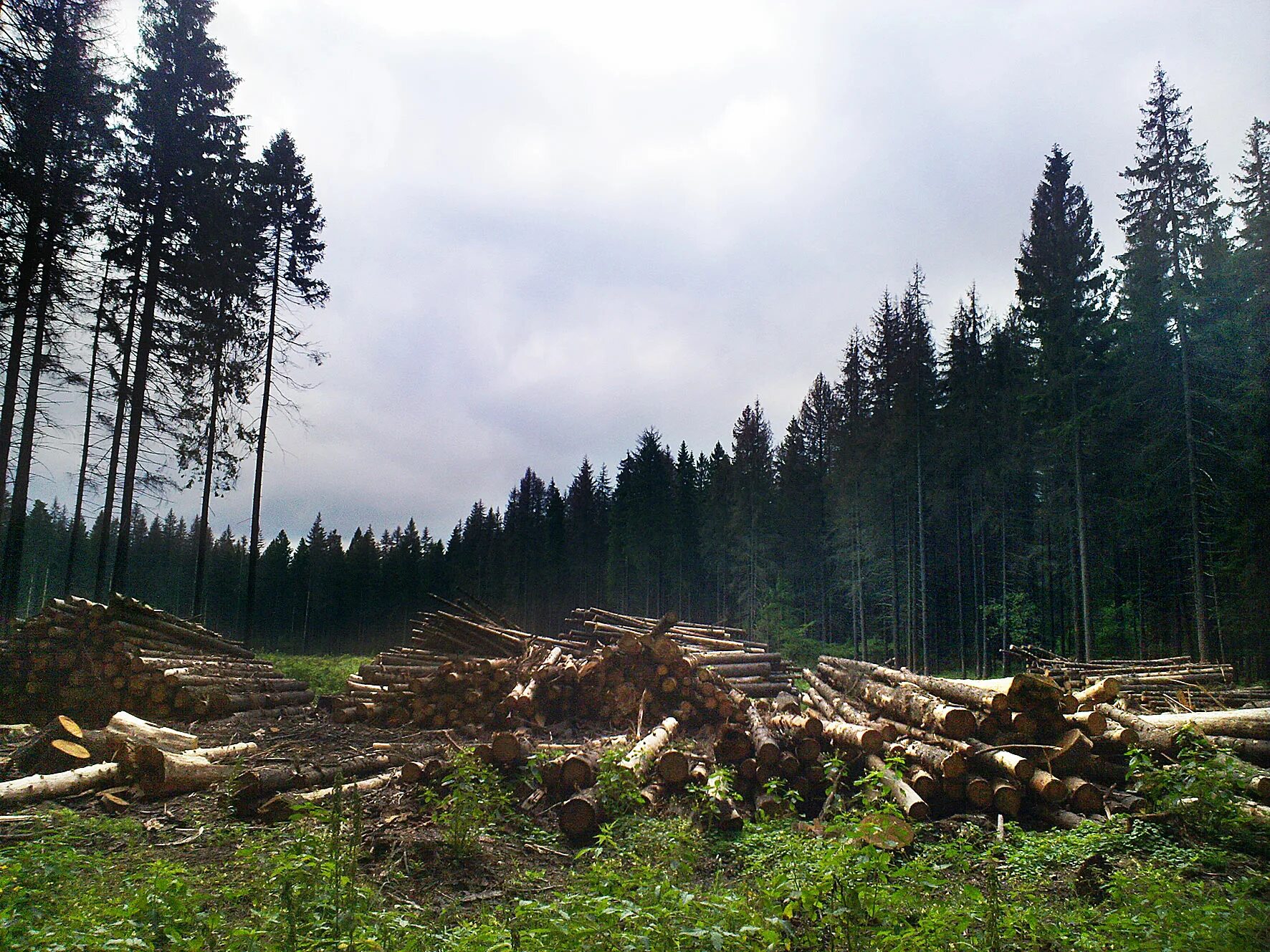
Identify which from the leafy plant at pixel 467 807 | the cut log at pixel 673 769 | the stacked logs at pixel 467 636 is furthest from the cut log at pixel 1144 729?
the stacked logs at pixel 467 636

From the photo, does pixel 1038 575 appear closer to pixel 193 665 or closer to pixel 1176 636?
pixel 1176 636

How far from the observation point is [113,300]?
20031 millimetres

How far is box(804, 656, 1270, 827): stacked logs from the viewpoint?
7.13 m

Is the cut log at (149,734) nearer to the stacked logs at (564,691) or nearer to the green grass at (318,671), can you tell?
the stacked logs at (564,691)

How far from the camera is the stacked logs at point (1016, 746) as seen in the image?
7.13 metres

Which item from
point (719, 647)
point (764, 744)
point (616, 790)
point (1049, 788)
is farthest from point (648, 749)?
point (719, 647)

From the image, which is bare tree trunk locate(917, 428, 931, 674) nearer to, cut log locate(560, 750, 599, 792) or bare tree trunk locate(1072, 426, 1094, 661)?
bare tree trunk locate(1072, 426, 1094, 661)

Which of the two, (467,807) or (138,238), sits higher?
(138,238)

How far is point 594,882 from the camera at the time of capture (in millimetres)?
4555

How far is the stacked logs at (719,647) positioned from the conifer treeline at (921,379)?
1175 cm

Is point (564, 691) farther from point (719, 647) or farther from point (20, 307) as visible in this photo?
point (20, 307)

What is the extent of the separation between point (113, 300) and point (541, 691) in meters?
18.9

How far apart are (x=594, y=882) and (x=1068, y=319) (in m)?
27.8

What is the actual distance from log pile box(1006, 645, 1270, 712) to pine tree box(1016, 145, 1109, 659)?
450cm
